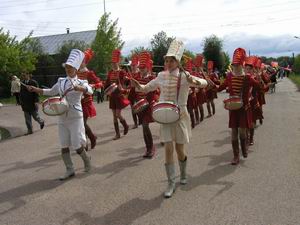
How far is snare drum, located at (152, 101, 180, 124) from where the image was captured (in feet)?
19.3

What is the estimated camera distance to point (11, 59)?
2970cm

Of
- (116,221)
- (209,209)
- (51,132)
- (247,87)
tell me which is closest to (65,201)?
(116,221)

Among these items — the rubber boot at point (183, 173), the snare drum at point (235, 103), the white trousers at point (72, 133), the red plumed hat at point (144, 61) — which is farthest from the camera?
the red plumed hat at point (144, 61)

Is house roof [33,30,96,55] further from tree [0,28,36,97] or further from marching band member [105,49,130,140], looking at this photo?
marching band member [105,49,130,140]

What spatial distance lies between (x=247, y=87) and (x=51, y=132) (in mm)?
7098

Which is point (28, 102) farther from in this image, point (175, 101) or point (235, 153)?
point (175, 101)

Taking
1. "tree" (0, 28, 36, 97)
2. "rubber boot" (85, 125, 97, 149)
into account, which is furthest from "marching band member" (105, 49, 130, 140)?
"tree" (0, 28, 36, 97)

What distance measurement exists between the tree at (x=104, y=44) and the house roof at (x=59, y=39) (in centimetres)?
1185

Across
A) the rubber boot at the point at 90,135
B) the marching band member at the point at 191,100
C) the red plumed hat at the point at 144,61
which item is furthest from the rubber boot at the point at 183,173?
the marching band member at the point at 191,100

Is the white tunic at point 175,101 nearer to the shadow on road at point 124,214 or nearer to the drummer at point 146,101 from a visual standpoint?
the shadow on road at point 124,214

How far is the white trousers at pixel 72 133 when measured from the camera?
696cm

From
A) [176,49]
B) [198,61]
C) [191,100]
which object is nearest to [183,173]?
[176,49]

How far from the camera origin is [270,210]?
17.6 feet

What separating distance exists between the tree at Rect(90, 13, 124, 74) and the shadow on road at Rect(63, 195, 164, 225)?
30.1m
